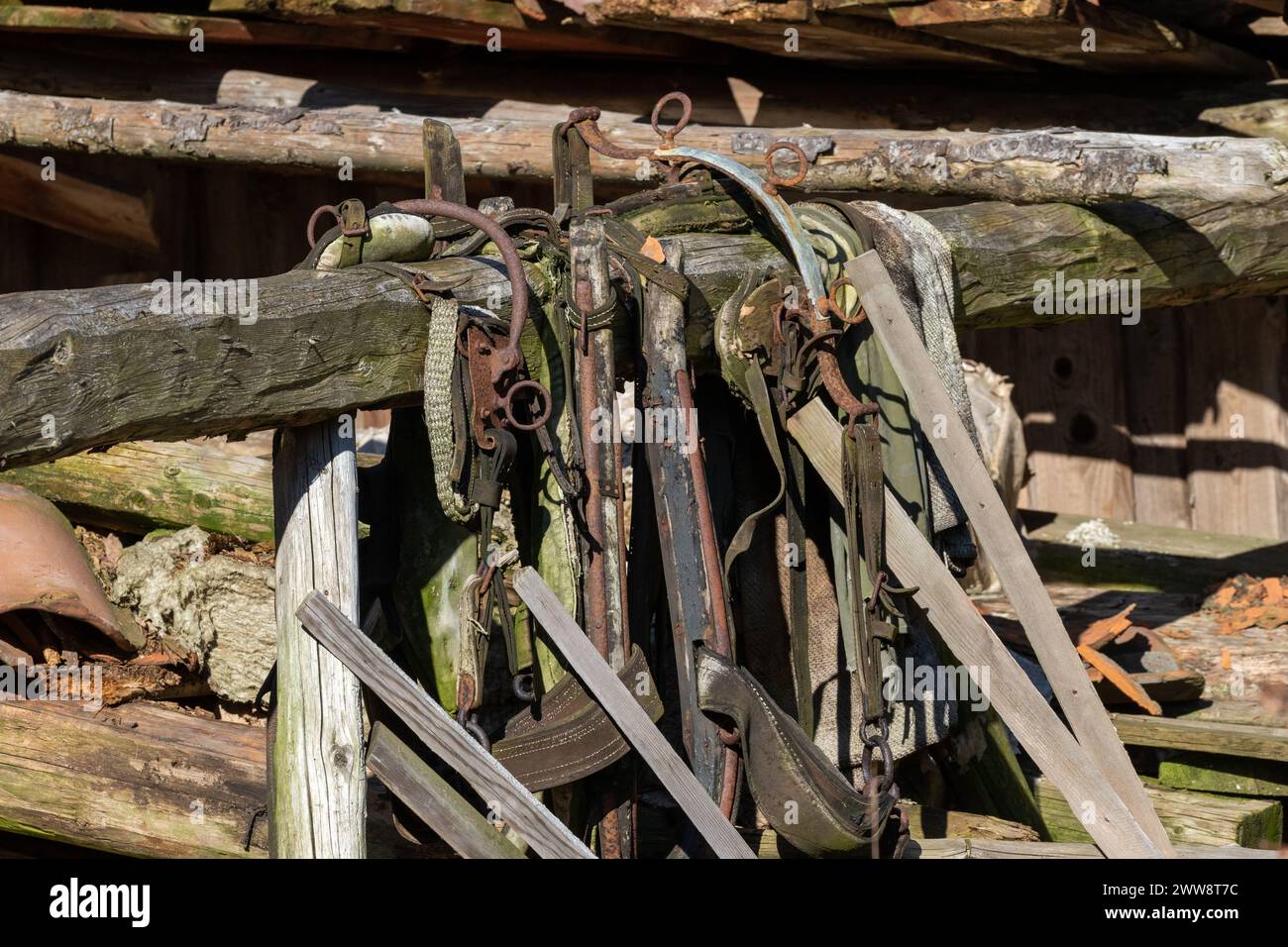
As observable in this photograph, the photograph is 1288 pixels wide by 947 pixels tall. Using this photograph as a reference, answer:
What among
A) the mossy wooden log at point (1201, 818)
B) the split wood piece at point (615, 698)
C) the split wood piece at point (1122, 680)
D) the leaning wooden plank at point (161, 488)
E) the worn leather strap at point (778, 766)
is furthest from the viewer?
the leaning wooden plank at point (161, 488)

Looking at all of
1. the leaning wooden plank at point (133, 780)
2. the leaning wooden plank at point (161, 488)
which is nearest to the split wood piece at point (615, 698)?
the leaning wooden plank at point (133, 780)

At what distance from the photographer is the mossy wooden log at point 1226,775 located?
4.30 metres

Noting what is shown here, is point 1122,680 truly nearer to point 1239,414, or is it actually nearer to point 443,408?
point 1239,414

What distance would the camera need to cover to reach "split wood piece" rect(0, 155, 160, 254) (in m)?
6.47

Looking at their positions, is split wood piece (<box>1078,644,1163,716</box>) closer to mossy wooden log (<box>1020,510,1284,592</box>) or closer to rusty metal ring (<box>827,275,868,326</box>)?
mossy wooden log (<box>1020,510,1284,592</box>)

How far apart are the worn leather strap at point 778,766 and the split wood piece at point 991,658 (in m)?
0.40

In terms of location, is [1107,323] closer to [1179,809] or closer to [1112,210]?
[1112,210]

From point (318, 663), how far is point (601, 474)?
0.63 metres

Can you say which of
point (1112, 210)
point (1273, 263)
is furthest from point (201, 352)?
point (1273, 263)

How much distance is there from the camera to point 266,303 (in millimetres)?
2727

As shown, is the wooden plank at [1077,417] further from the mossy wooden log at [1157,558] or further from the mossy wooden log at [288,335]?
the mossy wooden log at [288,335]

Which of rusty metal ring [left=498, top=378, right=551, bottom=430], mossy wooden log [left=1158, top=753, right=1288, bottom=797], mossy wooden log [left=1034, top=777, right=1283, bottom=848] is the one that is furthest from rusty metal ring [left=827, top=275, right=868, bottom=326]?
mossy wooden log [left=1158, top=753, right=1288, bottom=797]

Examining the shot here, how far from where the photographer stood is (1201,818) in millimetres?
4051
